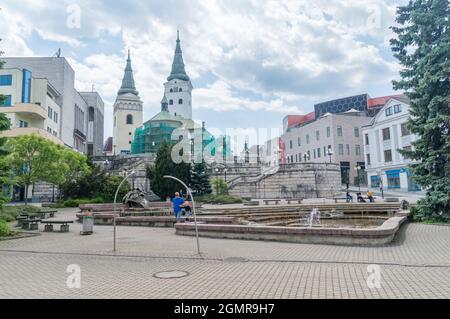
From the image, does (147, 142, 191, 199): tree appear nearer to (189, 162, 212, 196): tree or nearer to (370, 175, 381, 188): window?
(189, 162, 212, 196): tree

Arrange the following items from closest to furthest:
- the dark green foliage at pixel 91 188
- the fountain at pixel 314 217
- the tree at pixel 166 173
Answer: the fountain at pixel 314 217 → the tree at pixel 166 173 → the dark green foliage at pixel 91 188

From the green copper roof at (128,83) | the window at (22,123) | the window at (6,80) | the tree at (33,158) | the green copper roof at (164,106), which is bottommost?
the tree at (33,158)

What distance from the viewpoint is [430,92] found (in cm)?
1747

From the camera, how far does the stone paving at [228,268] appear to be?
651cm

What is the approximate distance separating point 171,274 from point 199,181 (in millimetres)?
34976

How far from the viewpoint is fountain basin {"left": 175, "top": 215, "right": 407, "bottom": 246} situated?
38.0ft

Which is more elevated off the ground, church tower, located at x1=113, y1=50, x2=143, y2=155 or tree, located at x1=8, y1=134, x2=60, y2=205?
church tower, located at x1=113, y1=50, x2=143, y2=155

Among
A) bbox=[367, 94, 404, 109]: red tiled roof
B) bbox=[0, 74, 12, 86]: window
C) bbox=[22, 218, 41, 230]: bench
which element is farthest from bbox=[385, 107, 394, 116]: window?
bbox=[0, 74, 12, 86]: window

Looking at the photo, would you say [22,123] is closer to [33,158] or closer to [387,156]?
[33,158]

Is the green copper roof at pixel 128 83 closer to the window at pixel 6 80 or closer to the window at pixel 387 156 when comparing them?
the window at pixel 6 80

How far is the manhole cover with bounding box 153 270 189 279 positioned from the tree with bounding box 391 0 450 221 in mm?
14005

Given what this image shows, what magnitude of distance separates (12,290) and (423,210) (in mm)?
17761

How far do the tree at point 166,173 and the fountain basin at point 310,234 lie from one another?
22.9 meters

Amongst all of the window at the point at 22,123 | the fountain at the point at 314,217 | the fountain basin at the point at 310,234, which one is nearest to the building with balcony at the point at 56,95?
the window at the point at 22,123
